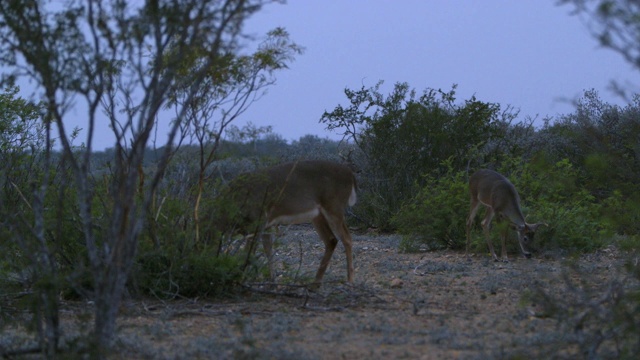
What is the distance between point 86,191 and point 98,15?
3.97ft

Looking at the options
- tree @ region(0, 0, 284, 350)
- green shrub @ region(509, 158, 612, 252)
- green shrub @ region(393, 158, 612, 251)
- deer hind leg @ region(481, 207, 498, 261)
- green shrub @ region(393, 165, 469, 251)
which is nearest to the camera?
tree @ region(0, 0, 284, 350)

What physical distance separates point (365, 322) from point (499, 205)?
6.93m

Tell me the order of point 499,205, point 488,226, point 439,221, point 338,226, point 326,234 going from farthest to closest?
point 439,221 → point 488,226 → point 499,205 → point 326,234 → point 338,226

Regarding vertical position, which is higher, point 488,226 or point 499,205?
point 499,205

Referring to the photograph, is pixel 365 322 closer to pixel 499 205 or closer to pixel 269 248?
pixel 269 248

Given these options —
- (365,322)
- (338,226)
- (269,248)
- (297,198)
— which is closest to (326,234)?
(338,226)

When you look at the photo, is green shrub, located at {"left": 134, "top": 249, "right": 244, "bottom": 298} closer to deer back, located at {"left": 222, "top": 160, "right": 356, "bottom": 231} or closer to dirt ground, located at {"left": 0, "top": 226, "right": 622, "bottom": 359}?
dirt ground, located at {"left": 0, "top": 226, "right": 622, "bottom": 359}

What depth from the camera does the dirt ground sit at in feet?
21.9

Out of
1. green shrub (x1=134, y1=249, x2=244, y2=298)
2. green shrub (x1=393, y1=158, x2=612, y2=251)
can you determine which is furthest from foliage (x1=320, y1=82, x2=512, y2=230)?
green shrub (x1=134, y1=249, x2=244, y2=298)

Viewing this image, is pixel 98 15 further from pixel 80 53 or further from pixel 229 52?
pixel 229 52

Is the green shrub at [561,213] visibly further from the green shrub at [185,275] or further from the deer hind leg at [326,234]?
the green shrub at [185,275]

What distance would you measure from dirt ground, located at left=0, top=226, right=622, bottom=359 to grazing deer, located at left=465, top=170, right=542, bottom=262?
6.92ft

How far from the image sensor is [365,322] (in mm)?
7973

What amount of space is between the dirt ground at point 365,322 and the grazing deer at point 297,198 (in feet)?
1.91
